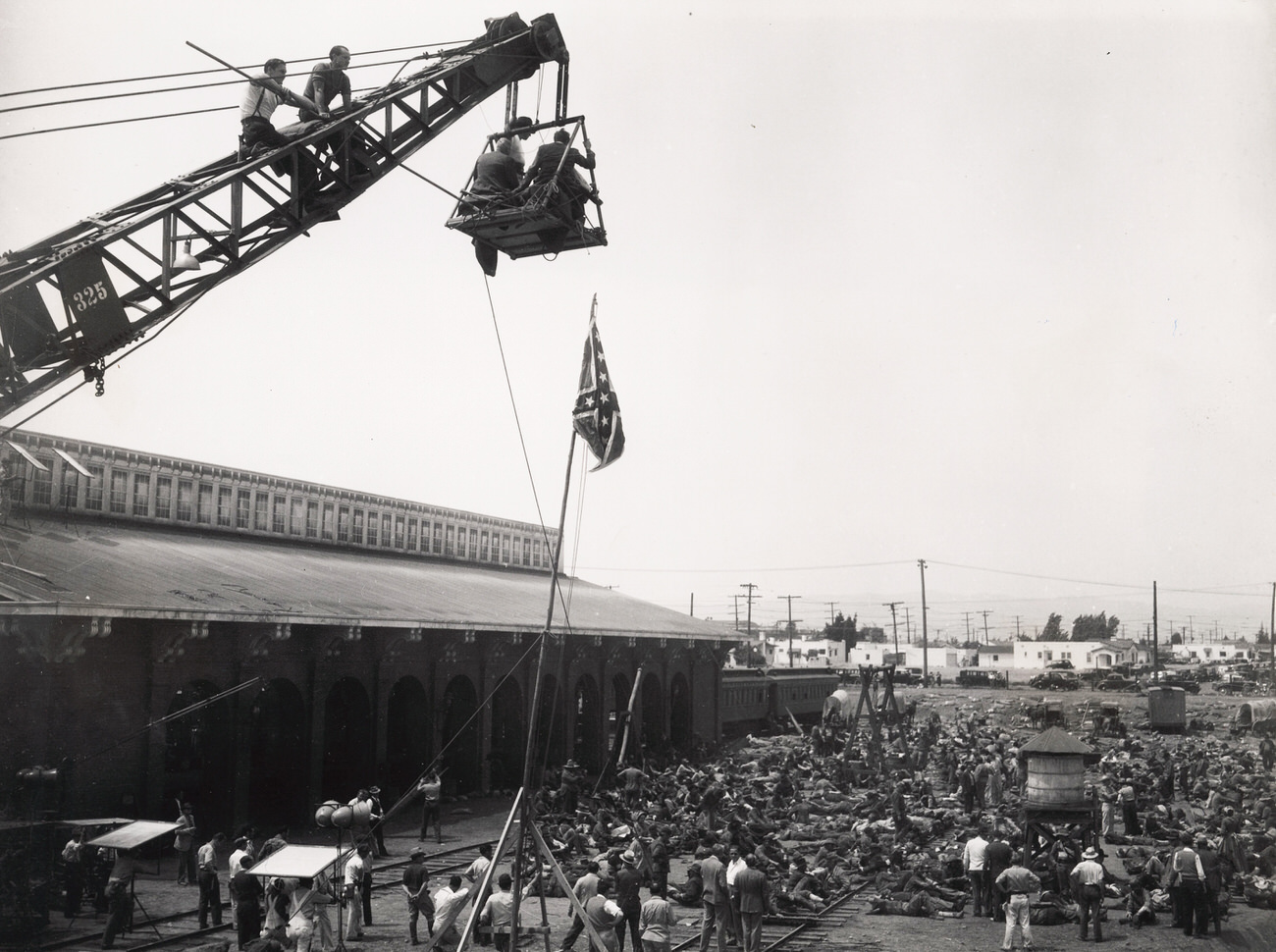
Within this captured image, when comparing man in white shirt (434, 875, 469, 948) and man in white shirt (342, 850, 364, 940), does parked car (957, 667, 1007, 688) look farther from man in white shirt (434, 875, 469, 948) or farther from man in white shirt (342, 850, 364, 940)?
man in white shirt (434, 875, 469, 948)

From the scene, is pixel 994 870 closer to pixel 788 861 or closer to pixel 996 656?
pixel 788 861

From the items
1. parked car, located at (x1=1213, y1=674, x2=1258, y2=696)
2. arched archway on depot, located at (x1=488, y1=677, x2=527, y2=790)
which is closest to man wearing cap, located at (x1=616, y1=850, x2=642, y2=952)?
arched archway on depot, located at (x1=488, y1=677, x2=527, y2=790)

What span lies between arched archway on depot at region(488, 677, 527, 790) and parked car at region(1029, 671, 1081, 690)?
57.0 metres

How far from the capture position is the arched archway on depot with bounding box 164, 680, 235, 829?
24312mm

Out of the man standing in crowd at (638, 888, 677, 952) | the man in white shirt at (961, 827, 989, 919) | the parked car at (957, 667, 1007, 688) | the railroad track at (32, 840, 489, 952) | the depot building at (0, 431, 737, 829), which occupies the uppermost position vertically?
the depot building at (0, 431, 737, 829)

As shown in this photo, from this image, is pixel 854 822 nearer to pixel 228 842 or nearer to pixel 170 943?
pixel 228 842

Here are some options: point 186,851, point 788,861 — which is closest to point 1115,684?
point 788,861

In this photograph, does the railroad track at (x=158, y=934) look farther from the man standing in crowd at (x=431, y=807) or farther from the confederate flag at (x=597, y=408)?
the confederate flag at (x=597, y=408)

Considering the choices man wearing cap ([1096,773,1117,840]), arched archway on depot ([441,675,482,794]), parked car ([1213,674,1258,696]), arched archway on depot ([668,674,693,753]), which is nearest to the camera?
man wearing cap ([1096,773,1117,840])

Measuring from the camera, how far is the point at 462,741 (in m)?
34.5

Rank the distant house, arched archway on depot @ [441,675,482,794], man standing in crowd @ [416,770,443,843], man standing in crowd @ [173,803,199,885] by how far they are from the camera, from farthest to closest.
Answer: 1. the distant house
2. arched archway on depot @ [441,675,482,794]
3. man standing in crowd @ [416,770,443,843]
4. man standing in crowd @ [173,803,199,885]

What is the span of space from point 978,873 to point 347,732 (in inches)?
684

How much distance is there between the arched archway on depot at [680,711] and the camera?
163ft

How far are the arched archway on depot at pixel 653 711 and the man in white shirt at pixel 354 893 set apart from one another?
95.5ft
